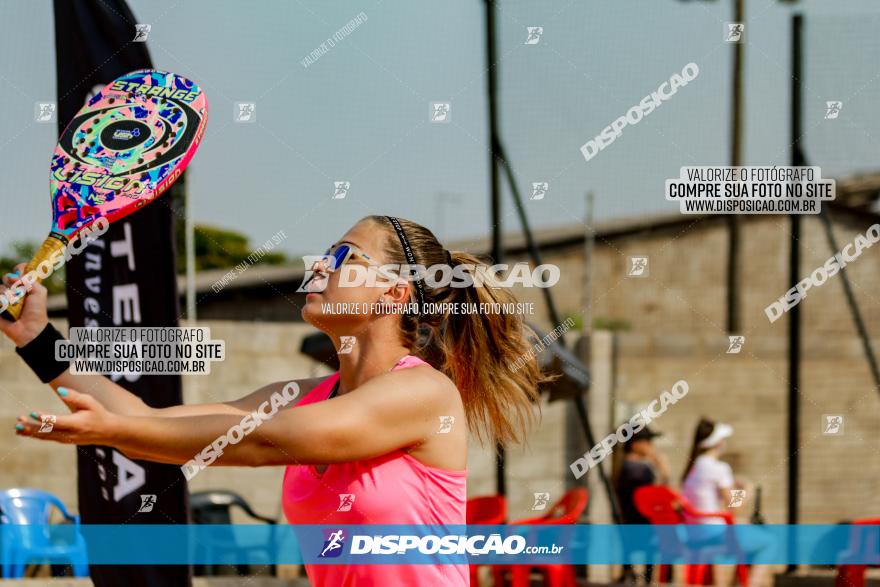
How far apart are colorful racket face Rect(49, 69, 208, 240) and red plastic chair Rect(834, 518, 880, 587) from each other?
437 cm

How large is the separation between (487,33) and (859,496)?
3915mm

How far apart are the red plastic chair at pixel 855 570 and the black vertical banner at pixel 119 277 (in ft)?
11.2

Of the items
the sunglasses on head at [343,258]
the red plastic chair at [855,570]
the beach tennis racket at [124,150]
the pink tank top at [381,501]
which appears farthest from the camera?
the red plastic chair at [855,570]

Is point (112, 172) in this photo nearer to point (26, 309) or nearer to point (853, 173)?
point (26, 309)

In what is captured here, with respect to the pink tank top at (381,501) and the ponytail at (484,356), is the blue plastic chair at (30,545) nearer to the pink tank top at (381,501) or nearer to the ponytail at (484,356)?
the ponytail at (484,356)

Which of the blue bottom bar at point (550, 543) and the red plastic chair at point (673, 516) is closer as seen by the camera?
the blue bottom bar at point (550, 543)

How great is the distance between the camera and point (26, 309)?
2502mm

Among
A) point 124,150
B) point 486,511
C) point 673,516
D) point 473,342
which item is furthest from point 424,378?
point 673,516

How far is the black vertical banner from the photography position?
17.2 ft

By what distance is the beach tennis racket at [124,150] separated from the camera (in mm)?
3305

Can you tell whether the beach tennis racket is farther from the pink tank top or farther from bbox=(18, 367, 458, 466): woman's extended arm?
the pink tank top

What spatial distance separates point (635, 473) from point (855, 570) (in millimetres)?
1914

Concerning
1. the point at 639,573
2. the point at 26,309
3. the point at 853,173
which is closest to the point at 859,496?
the point at 639,573

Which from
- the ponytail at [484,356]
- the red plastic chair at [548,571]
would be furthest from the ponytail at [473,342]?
the red plastic chair at [548,571]
